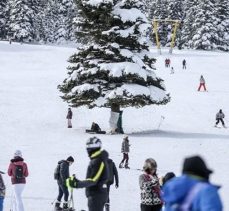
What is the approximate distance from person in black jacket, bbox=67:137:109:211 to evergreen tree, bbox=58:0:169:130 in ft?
71.4

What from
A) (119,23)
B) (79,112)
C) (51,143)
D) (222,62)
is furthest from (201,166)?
(222,62)

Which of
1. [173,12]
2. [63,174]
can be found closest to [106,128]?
[63,174]

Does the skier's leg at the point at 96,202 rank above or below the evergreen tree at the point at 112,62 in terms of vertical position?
below

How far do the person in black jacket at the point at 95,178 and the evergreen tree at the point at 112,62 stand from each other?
21.8m

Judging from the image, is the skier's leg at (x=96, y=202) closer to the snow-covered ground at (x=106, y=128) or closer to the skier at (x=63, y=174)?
the skier at (x=63, y=174)

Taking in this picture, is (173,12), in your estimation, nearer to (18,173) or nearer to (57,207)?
(57,207)

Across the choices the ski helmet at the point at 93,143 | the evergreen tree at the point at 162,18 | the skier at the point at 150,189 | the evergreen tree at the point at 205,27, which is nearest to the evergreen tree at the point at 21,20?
the evergreen tree at the point at 162,18

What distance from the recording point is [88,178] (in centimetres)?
716

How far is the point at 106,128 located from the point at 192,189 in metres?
27.8

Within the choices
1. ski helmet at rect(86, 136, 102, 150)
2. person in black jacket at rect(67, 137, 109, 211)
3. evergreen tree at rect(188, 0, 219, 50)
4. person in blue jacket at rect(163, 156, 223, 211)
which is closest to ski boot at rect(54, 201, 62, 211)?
person in black jacket at rect(67, 137, 109, 211)

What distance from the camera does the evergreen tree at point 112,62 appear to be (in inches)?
1160

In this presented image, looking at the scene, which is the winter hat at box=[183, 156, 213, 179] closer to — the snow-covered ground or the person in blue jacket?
the person in blue jacket

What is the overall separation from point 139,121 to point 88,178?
27996 millimetres

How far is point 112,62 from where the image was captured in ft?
100
